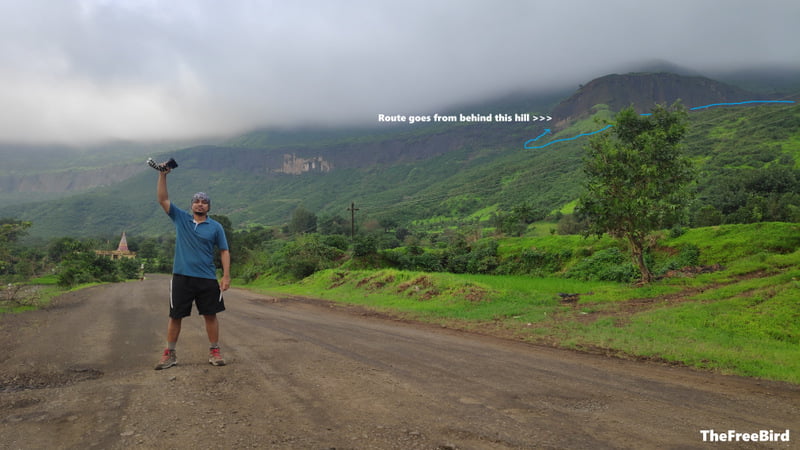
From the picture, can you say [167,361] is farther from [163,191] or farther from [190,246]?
[163,191]

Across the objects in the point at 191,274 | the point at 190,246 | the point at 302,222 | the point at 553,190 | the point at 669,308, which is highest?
the point at 553,190

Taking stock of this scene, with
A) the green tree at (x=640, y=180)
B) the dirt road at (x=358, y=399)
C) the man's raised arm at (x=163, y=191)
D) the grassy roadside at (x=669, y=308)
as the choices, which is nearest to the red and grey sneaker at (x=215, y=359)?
the dirt road at (x=358, y=399)

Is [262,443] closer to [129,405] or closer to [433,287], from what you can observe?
[129,405]

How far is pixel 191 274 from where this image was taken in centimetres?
577

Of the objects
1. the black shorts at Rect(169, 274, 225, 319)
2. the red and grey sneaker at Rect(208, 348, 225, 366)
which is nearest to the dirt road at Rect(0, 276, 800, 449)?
the red and grey sneaker at Rect(208, 348, 225, 366)

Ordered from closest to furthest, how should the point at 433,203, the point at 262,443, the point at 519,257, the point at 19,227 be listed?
the point at 262,443 < the point at 19,227 < the point at 519,257 < the point at 433,203

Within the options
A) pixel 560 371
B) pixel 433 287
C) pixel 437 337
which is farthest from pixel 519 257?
pixel 560 371

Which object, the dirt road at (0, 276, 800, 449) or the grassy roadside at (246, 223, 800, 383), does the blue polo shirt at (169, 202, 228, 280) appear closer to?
the dirt road at (0, 276, 800, 449)

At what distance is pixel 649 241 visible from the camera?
2209 centimetres

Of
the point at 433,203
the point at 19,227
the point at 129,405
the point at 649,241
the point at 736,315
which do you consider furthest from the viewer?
the point at 433,203

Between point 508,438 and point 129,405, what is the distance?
11.6 feet

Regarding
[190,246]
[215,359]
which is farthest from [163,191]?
[215,359]

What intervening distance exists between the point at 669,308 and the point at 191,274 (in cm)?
1207

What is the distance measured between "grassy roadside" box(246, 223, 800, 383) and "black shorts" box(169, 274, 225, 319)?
6.55 m
